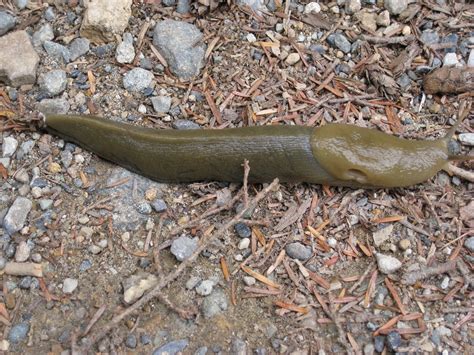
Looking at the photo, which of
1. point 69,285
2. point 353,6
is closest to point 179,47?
point 353,6

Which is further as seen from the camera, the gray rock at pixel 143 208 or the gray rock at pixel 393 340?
the gray rock at pixel 143 208

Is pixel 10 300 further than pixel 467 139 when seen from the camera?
No

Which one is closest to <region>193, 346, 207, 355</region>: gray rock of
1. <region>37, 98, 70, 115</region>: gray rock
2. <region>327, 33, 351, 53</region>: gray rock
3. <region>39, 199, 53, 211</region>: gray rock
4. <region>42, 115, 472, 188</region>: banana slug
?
<region>42, 115, 472, 188</region>: banana slug

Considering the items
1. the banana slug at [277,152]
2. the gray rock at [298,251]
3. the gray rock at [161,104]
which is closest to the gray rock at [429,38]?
the banana slug at [277,152]

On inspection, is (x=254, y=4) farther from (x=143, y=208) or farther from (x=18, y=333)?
(x=18, y=333)

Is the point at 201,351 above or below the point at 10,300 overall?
below

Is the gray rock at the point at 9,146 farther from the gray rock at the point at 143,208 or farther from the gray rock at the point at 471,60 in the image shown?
the gray rock at the point at 471,60

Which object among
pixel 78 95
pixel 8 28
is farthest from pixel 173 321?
pixel 8 28
